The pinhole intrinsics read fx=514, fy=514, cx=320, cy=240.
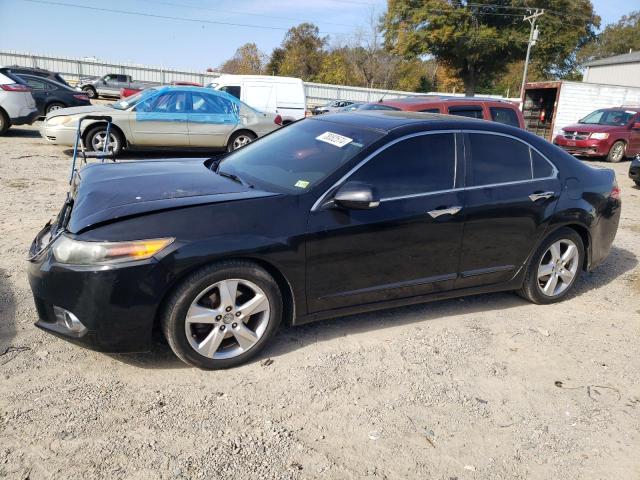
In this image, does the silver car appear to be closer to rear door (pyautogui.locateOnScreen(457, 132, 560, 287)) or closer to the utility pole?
rear door (pyautogui.locateOnScreen(457, 132, 560, 287))

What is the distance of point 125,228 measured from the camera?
2.88m

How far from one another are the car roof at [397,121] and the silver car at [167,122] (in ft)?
22.7

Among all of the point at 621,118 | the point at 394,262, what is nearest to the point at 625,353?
the point at 394,262

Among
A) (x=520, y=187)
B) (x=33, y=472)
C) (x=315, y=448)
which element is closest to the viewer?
(x=33, y=472)

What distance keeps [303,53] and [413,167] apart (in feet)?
Result: 186

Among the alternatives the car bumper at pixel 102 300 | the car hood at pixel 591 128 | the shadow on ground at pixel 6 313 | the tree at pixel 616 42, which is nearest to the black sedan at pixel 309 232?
the car bumper at pixel 102 300

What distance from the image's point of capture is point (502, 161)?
412cm

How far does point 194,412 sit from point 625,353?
10.3 ft

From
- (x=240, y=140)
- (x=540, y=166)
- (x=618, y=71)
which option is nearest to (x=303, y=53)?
(x=618, y=71)

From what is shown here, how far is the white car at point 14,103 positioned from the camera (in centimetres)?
1183

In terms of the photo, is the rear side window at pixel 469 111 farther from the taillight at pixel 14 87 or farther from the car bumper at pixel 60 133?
the taillight at pixel 14 87

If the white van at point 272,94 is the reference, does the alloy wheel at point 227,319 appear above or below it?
below

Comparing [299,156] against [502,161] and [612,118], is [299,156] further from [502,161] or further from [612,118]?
[612,118]

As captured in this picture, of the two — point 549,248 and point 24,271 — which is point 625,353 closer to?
point 549,248
